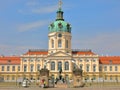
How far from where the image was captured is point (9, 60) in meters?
100

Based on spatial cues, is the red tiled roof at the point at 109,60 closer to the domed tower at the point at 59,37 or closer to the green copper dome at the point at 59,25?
the domed tower at the point at 59,37

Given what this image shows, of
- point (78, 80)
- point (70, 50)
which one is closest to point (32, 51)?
point (70, 50)

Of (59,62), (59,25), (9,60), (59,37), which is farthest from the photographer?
(9,60)

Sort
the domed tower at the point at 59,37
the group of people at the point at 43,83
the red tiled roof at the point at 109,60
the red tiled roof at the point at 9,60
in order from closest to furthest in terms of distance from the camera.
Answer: the group of people at the point at 43,83 < the domed tower at the point at 59,37 < the red tiled roof at the point at 9,60 < the red tiled roof at the point at 109,60

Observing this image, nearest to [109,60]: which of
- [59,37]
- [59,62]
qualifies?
[59,62]

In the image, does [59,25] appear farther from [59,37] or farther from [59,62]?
[59,62]

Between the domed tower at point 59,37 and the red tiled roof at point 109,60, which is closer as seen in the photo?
the domed tower at point 59,37

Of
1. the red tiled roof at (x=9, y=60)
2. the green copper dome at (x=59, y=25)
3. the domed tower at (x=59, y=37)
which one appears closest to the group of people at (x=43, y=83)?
the domed tower at (x=59, y=37)

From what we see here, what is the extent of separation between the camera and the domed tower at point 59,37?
95.9 m

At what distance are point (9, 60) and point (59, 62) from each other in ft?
52.9

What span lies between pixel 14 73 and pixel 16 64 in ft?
9.14

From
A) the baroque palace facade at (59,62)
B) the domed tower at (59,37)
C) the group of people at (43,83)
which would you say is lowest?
the group of people at (43,83)

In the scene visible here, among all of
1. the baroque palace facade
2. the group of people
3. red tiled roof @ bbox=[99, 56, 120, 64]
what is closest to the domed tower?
the baroque palace facade

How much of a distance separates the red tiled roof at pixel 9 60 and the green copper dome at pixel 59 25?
13.8 meters
